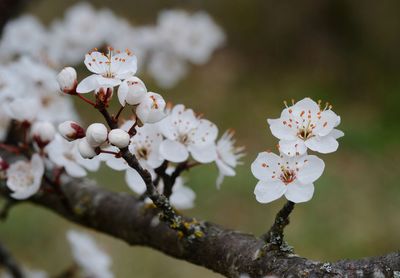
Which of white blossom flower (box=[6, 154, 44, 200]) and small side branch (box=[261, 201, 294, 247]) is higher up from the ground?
white blossom flower (box=[6, 154, 44, 200])

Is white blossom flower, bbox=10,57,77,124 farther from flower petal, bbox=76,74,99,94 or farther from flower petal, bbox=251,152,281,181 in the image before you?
flower petal, bbox=251,152,281,181

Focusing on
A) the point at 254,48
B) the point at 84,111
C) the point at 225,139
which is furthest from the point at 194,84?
the point at 225,139

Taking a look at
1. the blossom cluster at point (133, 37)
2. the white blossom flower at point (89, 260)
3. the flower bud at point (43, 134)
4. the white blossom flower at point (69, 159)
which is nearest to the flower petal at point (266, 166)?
the white blossom flower at point (69, 159)

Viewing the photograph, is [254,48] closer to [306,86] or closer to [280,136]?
[306,86]

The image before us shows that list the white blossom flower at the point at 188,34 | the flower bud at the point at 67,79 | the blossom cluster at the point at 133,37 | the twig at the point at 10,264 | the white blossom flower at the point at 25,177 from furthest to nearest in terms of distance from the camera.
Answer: the white blossom flower at the point at 188,34 < the blossom cluster at the point at 133,37 < the twig at the point at 10,264 < the white blossom flower at the point at 25,177 < the flower bud at the point at 67,79

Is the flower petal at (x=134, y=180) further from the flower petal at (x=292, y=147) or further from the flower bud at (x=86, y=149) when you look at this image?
the flower petal at (x=292, y=147)

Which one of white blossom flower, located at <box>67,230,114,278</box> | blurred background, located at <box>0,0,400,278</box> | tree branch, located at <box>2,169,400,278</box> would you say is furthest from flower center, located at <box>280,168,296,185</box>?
blurred background, located at <box>0,0,400,278</box>
